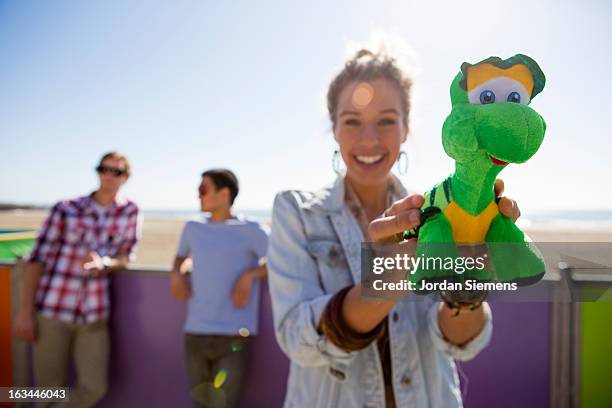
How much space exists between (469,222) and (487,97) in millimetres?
247

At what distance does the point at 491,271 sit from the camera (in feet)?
2.56

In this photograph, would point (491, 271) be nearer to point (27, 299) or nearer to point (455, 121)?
point (455, 121)

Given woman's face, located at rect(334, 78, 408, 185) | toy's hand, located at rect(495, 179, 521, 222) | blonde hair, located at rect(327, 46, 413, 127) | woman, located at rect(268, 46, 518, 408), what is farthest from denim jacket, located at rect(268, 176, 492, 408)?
toy's hand, located at rect(495, 179, 521, 222)

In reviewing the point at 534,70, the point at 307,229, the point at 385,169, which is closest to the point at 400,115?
the point at 385,169

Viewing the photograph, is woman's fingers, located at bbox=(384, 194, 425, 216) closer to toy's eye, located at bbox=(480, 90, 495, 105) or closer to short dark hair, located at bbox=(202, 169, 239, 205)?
toy's eye, located at bbox=(480, 90, 495, 105)

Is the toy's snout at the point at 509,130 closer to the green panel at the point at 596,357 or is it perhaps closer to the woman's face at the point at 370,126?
the woman's face at the point at 370,126

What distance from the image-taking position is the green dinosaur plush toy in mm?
663

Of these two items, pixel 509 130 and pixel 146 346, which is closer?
pixel 509 130

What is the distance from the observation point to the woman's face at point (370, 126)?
137 centimetres

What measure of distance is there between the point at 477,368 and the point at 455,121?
2.52 metres

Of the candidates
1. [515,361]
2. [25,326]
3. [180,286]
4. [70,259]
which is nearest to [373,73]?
[180,286]

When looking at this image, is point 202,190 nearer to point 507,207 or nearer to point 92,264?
point 92,264

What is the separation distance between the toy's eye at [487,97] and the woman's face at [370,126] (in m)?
0.66

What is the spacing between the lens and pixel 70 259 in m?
2.86
